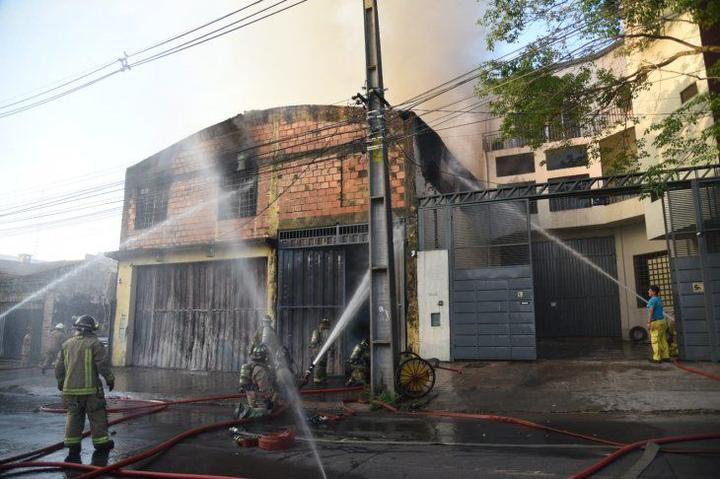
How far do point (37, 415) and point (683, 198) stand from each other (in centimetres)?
1430

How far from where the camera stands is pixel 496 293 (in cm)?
1172

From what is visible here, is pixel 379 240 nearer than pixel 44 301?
Yes

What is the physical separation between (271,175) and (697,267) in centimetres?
1126

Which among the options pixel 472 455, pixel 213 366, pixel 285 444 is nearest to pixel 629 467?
pixel 472 455

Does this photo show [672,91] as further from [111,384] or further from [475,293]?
[111,384]

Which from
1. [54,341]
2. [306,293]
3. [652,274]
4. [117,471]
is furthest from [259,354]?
[652,274]

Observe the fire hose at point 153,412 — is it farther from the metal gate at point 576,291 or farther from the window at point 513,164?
the window at point 513,164

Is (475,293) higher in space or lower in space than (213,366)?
higher

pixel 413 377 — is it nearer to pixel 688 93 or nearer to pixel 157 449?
pixel 157 449

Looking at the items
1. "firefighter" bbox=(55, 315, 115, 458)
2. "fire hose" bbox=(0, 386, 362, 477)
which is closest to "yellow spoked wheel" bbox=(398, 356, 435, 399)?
"fire hose" bbox=(0, 386, 362, 477)

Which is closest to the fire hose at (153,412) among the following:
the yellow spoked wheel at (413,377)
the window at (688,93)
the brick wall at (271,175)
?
the yellow spoked wheel at (413,377)

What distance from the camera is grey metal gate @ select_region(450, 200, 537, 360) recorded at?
11430 mm

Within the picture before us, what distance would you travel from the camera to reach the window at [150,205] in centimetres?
1608

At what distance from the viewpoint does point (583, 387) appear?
8758mm
